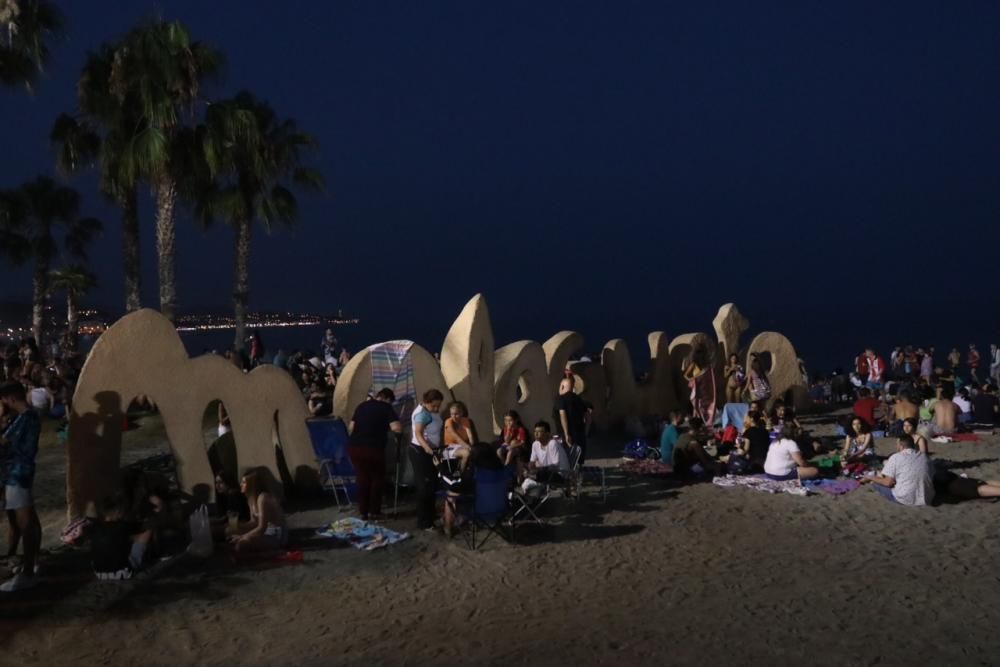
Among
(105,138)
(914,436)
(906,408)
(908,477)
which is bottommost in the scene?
(908,477)

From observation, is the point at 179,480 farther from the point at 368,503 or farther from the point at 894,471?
the point at 894,471

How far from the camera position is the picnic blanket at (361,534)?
31.7 feet

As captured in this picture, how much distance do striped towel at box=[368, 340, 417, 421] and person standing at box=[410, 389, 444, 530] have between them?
249 cm

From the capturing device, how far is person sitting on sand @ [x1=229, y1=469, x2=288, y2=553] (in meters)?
9.20

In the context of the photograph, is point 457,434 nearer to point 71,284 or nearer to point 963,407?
point 963,407

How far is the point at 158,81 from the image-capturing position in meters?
18.4

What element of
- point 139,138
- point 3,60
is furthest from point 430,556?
point 3,60

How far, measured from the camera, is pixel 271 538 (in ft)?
30.6

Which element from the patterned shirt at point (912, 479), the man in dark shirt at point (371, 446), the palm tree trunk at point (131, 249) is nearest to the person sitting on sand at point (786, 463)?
the patterned shirt at point (912, 479)

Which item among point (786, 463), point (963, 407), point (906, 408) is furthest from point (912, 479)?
point (963, 407)

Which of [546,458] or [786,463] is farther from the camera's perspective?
[786,463]

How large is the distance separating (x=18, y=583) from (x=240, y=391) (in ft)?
12.5

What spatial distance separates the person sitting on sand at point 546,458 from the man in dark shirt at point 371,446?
87.9 inches

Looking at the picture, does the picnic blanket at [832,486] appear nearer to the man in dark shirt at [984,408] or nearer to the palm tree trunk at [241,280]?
the man in dark shirt at [984,408]
